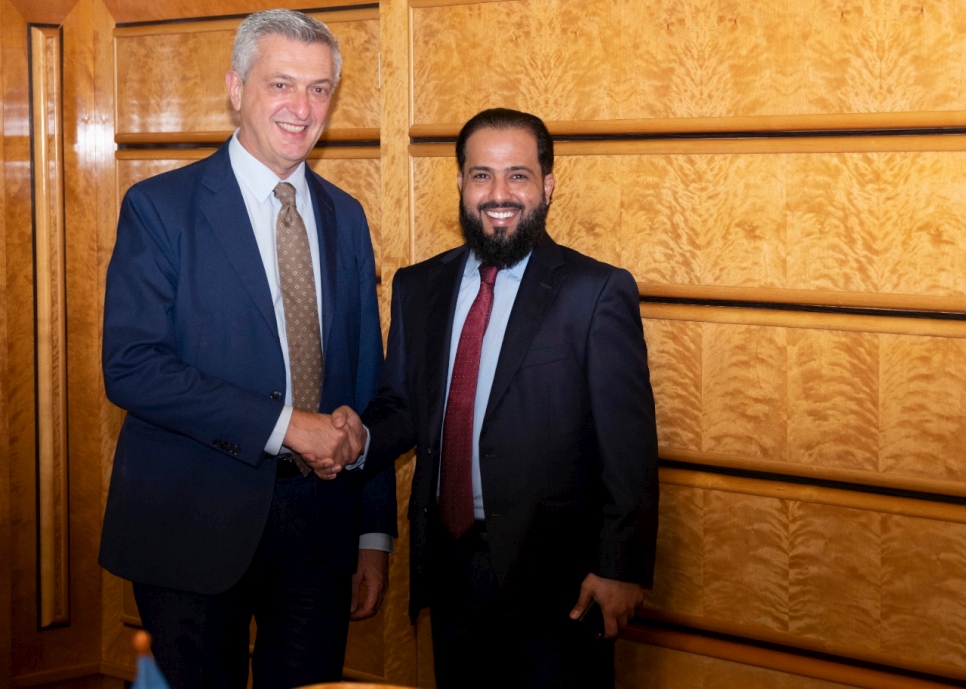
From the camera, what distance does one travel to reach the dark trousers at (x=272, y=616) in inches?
77.7

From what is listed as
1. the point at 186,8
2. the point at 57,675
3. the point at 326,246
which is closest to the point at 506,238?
the point at 326,246

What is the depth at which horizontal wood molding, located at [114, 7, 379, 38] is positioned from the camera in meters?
2.73

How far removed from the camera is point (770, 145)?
225cm

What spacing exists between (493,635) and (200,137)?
1.68 meters

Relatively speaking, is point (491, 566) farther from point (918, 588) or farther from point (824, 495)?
point (918, 588)

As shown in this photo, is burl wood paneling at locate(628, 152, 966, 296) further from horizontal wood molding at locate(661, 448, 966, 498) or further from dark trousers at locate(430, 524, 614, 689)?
dark trousers at locate(430, 524, 614, 689)

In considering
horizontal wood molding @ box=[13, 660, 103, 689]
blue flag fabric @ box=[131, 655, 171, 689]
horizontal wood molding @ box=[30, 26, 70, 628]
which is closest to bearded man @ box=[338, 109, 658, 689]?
blue flag fabric @ box=[131, 655, 171, 689]

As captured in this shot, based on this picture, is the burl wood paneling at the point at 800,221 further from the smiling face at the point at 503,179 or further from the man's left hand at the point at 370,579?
the man's left hand at the point at 370,579

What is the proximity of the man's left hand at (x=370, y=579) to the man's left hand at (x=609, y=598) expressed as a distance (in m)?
0.47

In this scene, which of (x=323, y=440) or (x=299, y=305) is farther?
(x=299, y=305)

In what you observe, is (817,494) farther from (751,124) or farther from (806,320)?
(751,124)

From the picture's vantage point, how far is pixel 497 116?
2.11 metres

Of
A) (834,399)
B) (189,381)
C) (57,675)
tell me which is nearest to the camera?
Answer: (189,381)

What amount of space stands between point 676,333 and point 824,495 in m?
0.48
